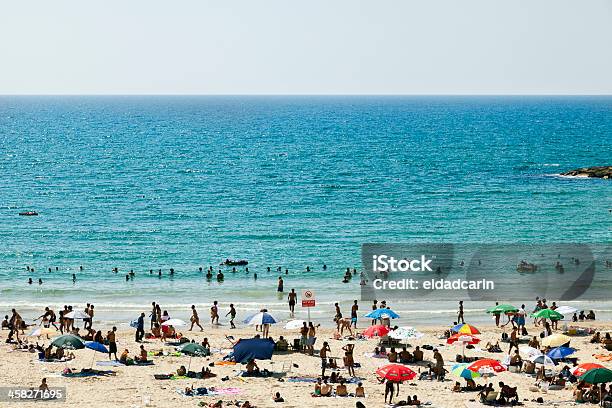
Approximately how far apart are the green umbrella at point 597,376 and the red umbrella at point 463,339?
744cm

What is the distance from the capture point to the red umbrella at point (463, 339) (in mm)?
37312

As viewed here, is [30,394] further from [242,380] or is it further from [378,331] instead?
[378,331]

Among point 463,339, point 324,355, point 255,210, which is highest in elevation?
point 255,210

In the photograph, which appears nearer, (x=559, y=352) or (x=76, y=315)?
(x=559, y=352)

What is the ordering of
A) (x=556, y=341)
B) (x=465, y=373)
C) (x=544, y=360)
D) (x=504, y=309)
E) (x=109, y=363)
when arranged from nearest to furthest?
(x=465, y=373) < (x=544, y=360) < (x=556, y=341) < (x=109, y=363) < (x=504, y=309)

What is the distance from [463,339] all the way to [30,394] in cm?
1667

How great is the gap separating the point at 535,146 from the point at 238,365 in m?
122

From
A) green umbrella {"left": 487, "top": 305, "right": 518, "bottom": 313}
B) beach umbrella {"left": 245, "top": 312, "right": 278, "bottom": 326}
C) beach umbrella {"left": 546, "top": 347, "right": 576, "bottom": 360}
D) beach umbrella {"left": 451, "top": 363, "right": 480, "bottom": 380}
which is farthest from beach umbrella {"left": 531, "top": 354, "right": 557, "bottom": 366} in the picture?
beach umbrella {"left": 245, "top": 312, "right": 278, "bottom": 326}

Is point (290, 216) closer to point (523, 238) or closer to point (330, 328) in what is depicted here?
point (523, 238)

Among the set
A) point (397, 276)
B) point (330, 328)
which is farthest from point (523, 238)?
point (330, 328)

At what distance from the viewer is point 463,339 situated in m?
37.3

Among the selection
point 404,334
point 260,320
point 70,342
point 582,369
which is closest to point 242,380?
point 260,320

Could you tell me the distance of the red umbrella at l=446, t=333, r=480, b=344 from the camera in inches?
1469

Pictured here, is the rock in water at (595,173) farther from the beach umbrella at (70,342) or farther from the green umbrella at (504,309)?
the beach umbrella at (70,342)
